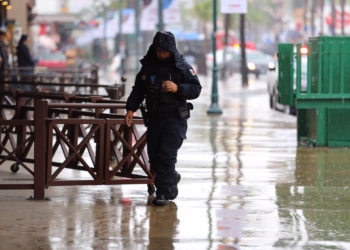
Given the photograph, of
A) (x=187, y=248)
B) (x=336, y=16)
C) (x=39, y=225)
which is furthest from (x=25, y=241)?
(x=336, y=16)

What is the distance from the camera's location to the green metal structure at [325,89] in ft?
48.8

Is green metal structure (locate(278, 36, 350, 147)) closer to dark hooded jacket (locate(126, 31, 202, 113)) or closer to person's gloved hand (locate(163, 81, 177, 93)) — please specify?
dark hooded jacket (locate(126, 31, 202, 113))

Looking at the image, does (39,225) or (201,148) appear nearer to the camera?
(39,225)

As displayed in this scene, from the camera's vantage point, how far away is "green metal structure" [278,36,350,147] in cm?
1488

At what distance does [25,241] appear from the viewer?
7660 mm

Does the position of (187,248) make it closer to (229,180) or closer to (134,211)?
(134,211)

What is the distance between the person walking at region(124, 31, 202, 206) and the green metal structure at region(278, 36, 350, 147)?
580cm

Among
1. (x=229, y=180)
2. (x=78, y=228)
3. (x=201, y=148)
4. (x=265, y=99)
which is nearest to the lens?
(x=78, y=228)

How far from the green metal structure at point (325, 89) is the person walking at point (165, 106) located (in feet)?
19.0

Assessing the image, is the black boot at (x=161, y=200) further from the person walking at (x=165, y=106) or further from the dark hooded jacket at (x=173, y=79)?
the dark hooded jacket at (x=173, y=79)

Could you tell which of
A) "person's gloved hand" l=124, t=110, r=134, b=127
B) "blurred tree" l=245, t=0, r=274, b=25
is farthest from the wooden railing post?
"blurred tree" l=245, t=0, r=274, b=25

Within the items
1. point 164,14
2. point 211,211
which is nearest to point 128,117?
point 211,211

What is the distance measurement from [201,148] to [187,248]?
7.60 metres

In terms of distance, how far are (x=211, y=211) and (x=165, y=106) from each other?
3.80 ft
